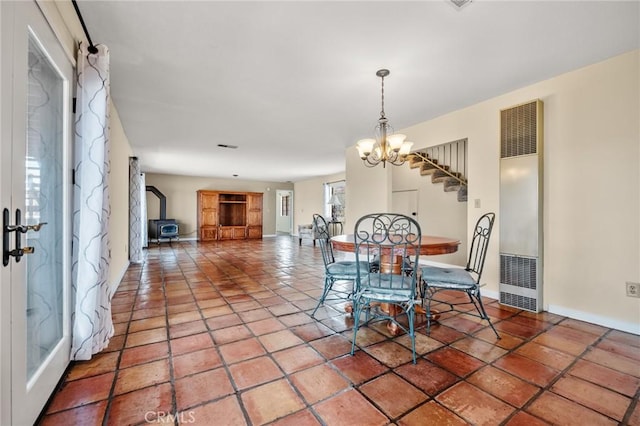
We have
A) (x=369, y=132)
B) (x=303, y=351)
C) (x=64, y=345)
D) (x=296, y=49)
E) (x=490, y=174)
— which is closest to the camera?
(x=64, y=345)

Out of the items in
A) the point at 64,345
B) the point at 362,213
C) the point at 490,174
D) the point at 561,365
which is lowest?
the point at 561,365

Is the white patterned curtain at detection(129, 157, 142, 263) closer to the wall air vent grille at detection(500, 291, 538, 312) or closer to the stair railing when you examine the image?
the stair railing

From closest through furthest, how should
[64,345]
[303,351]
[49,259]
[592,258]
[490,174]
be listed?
[49,259]
[64,345]
[303,351]
[592,258]
[490,174]

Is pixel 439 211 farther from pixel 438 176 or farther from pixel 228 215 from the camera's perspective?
pixel 228 215

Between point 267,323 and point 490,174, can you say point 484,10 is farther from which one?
point 267,323

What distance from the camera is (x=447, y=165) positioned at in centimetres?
575

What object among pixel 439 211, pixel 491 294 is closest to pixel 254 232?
pixel 439 211

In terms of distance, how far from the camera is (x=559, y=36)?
214 centimetres

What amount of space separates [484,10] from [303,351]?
2650mm

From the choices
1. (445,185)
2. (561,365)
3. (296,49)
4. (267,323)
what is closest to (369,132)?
(445,185)

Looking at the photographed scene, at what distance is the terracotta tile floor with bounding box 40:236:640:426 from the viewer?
1.35 m

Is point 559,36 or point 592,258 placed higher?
point 559,36

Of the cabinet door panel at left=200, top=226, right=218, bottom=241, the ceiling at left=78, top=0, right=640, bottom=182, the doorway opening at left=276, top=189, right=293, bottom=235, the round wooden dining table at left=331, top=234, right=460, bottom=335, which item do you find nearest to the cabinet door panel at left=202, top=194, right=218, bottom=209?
the cabinet door panel at left=200, top=226, right=218, bottom=241

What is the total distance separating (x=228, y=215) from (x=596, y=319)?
10.2m
